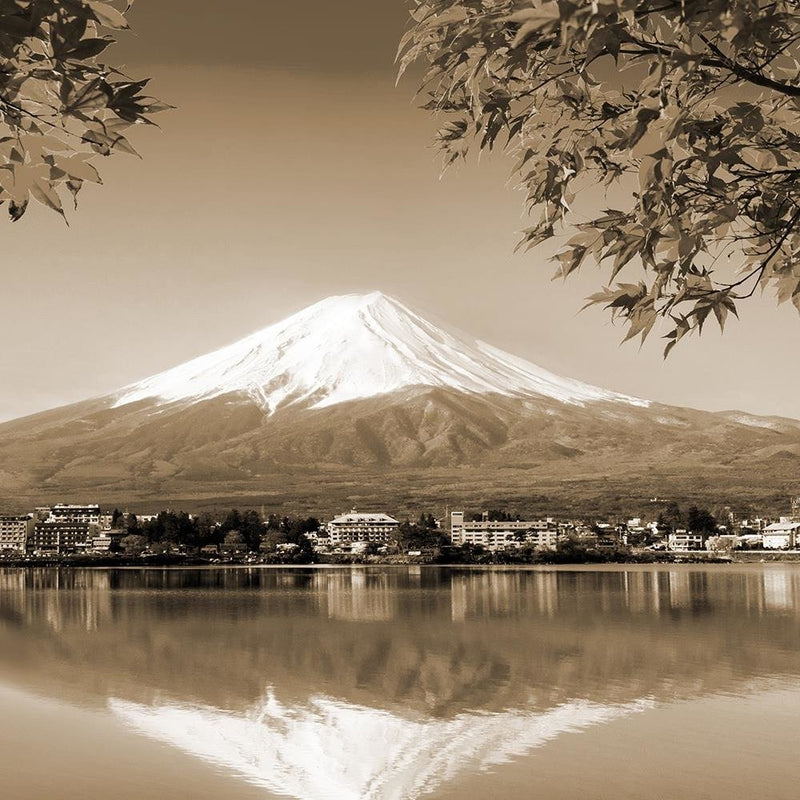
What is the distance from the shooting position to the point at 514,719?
15805 millimetres

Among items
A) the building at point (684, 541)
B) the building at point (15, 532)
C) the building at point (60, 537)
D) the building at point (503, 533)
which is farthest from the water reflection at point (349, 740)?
the building at point (15, 532)

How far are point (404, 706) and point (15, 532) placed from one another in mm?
107198

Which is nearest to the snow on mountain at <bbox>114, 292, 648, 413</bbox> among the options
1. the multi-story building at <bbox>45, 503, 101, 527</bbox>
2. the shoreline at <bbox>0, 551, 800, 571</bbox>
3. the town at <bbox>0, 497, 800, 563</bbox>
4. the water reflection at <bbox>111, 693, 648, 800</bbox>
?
the multi-story building at <bbox>45, 503, 101, 527</bbox>

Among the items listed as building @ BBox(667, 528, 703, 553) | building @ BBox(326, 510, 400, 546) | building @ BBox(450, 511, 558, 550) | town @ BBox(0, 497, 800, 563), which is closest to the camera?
town @ BBox(0, 497, 800, 563)

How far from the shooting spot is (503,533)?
10950 centimetres

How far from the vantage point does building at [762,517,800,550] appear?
10388 cm

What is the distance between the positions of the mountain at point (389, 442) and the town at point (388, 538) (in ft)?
55.0

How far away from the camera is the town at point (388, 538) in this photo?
9944 cm

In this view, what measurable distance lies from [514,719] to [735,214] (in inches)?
534

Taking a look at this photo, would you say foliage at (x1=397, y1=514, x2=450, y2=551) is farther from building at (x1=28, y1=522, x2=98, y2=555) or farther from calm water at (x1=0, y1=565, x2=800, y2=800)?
calm water at (x1=0, y1=565, x2=800, y2=800)

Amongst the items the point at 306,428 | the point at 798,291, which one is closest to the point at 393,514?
the point at 306,428

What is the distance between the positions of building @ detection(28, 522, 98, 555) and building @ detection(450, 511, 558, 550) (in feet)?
128

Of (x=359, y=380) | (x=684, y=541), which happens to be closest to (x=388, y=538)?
(x=684, y=541)

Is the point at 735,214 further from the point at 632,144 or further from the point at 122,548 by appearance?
the point at 122,548
